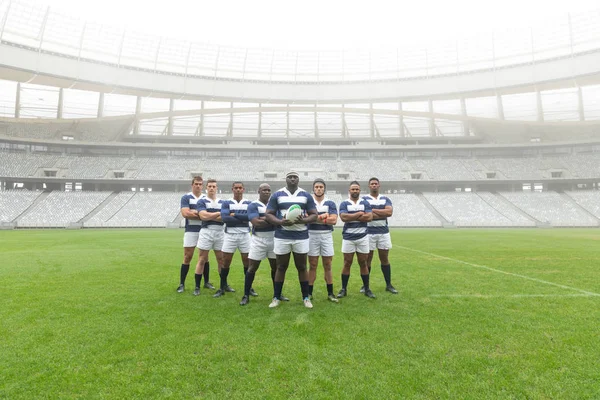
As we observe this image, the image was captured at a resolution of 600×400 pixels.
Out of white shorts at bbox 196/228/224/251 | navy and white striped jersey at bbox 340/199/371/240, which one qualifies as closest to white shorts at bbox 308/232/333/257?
navy and white striped jersey at bbox 340/199/371/240

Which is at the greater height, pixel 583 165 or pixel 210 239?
pixel 583 165

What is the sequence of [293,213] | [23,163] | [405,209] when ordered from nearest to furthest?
[293,213], [405,209], [23,163]

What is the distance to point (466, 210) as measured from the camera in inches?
1629

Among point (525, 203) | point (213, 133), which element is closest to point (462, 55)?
point (525, 203)

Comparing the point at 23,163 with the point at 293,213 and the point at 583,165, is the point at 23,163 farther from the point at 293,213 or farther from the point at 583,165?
the point at 583,165

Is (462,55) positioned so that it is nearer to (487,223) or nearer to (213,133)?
(487,223)

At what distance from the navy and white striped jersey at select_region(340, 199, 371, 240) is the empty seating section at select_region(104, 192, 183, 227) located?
35.9 meters

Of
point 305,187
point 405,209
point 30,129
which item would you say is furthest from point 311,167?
point 30,129

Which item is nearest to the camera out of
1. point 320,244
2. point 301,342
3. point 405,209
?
point 301,342

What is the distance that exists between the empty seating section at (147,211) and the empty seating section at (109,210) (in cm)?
45

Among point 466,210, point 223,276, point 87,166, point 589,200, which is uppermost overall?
point 87,166

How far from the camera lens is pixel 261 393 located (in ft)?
9.21

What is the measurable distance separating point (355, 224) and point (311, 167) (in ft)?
144

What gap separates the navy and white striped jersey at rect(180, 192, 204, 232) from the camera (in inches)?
255
